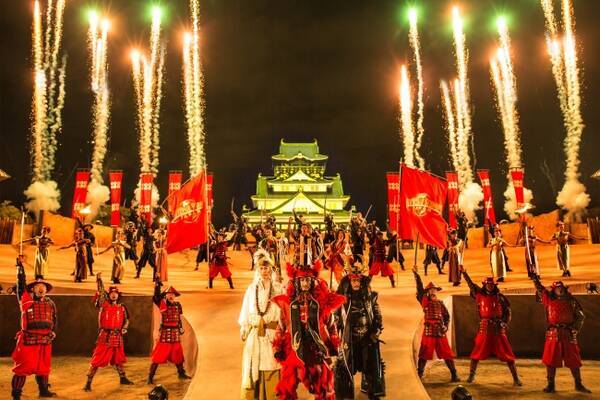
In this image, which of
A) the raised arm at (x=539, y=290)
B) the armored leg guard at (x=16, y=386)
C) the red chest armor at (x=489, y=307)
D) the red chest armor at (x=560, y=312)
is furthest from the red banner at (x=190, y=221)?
the red chest armor at (x=560, y=312)

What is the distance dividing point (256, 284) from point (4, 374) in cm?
531

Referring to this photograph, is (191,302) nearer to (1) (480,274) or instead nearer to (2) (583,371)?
(2) (583,371)

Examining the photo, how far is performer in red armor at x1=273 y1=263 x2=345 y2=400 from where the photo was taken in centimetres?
524

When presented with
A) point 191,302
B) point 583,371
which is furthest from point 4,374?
point 583,371

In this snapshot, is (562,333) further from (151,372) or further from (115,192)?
(115,192)

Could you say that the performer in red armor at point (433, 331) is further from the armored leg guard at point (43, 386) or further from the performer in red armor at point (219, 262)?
the performer in red armor at point (219, 262)

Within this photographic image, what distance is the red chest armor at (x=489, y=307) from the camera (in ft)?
24.7

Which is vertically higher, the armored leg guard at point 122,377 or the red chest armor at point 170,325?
the red chest armor at point 170,325

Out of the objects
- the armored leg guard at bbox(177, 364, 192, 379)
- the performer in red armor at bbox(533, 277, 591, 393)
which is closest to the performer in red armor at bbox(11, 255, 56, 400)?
the armored leg guard at bbox(177, 364, 192, 379)

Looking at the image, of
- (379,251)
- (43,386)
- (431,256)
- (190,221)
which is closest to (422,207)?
(379,251)

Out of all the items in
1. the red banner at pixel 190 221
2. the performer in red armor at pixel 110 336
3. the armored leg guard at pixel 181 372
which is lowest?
the armored leg guard at pixel 181 372

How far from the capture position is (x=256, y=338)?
18.6 ft

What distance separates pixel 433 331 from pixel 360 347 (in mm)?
1678

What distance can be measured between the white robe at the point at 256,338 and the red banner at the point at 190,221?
15.2 ft
